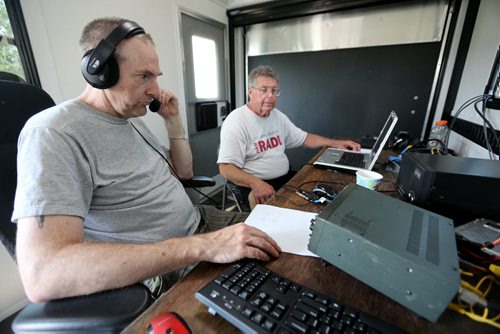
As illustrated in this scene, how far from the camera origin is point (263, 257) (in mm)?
538

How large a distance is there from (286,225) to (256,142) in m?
0.89

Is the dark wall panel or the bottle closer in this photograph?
the bottle

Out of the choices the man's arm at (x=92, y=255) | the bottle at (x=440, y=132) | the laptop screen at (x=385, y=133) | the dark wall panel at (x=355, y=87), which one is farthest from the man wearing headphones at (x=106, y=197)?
the dark wall panel at (x=355, y=87)

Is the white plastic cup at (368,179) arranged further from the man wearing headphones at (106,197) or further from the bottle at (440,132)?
the bottle at (440,132)

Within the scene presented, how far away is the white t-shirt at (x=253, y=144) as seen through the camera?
4.63ft

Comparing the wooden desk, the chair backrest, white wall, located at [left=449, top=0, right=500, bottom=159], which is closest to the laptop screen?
white wall, located at [left=449, top=0, right=500, bottom=159]

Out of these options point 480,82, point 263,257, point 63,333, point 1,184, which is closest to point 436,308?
point 263,257

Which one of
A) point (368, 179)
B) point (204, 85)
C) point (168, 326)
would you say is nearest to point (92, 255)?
point (168, 326)

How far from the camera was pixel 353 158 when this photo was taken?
1.39 meters

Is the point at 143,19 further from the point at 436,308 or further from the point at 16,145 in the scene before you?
the point at 436,308

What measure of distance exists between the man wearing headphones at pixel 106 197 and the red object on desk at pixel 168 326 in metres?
0.18

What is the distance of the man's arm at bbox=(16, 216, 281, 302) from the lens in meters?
0.47

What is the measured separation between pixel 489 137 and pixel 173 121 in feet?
5.24

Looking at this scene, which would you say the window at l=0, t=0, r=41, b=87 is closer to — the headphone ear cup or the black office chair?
the headphone ear cup
